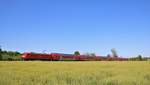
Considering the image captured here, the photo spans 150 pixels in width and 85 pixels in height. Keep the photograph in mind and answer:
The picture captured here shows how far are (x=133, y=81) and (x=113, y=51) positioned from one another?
12580 cm

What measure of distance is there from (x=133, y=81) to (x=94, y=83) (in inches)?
102

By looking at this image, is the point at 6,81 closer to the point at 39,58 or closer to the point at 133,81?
the point at 133,81

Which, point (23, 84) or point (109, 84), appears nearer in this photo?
point (23, 84)

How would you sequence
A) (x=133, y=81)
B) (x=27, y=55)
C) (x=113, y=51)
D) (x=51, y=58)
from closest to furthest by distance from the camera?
(x=133, y=81), (x=27, y=55), (x=51, y=58), (x=113, y=51)

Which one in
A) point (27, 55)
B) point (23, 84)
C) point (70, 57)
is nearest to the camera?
point (23, 84)

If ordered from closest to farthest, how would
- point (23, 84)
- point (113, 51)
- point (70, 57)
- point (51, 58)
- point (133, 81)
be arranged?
1. point (23, 84)
2. point (133, 81)
3. point (51, 58)
4. point (70, 57)
5. point (113, 51)

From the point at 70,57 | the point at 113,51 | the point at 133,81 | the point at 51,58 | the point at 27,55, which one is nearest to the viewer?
the point at 133,81

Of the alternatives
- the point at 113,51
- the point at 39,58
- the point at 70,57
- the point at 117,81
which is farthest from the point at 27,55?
the point at 113,51

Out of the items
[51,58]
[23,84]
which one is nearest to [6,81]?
[23,84]

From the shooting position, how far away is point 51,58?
57594 millimetres

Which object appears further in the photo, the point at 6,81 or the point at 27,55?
the point at 27,55

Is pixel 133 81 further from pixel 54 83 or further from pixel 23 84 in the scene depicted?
pixel 23 84

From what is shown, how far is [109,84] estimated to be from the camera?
15.1 meters

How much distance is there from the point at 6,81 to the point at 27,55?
131 ft
